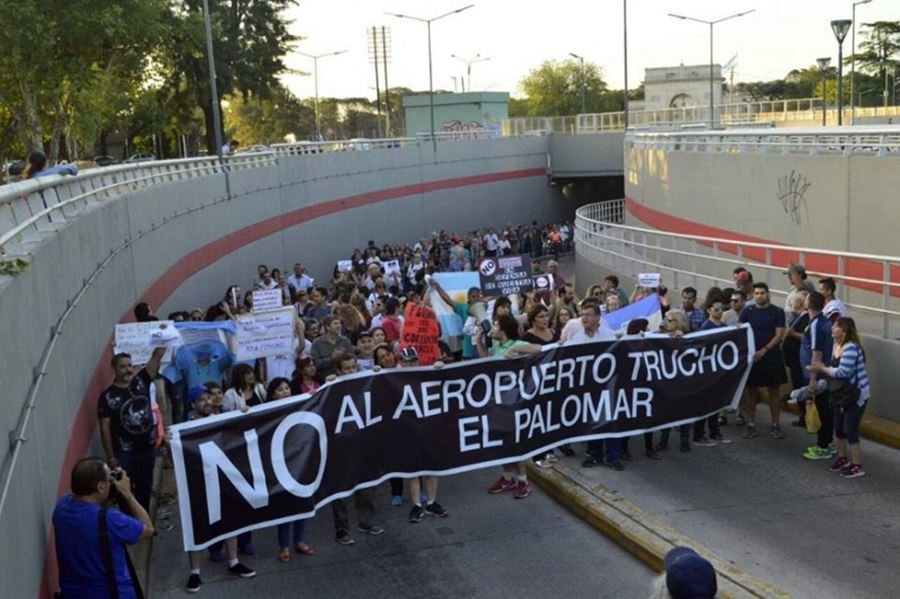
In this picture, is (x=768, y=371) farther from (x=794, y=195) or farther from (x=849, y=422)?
(x=794, y=195)

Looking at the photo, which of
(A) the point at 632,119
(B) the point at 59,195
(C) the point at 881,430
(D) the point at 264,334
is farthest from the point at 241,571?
(A) the point at 632,119

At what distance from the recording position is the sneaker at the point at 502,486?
10.3 meters

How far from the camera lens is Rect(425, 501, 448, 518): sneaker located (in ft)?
31.7

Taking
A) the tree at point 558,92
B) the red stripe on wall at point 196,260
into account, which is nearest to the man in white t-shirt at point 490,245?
the red stripe on wall at point 196,260

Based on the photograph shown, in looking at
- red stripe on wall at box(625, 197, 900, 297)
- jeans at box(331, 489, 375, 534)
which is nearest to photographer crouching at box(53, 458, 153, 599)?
jeans at box(331, 489, 375, 534)

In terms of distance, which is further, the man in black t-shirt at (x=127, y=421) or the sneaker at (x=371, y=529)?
the sneaker at (x=371, y=529)

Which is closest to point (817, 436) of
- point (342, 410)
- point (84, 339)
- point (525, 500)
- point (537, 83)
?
point (525, 500)

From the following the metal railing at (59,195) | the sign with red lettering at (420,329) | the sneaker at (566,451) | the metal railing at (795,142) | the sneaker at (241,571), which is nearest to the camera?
the metal railing at (59,195)

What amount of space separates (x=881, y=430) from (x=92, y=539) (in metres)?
8.34

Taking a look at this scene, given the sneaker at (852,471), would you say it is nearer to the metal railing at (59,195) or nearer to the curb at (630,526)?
the curb at (630,526)

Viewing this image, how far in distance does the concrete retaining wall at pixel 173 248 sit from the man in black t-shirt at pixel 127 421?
249 mm

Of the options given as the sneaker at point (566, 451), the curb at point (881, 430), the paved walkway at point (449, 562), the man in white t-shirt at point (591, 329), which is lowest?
the paved walkway at point (449, 562)

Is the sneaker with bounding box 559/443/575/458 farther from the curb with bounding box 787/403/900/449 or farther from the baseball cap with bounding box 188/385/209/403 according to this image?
the baseball cap with bounding box 188/385/209/403

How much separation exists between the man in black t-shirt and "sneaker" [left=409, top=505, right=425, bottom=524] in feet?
7.66
